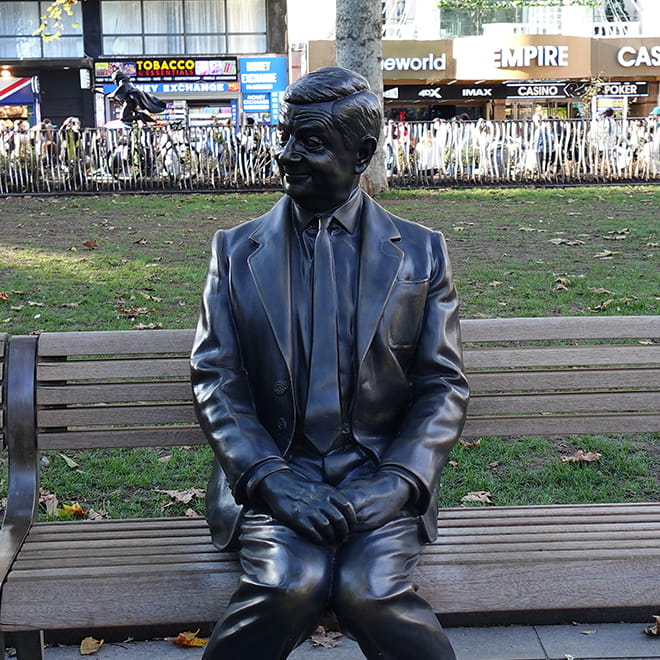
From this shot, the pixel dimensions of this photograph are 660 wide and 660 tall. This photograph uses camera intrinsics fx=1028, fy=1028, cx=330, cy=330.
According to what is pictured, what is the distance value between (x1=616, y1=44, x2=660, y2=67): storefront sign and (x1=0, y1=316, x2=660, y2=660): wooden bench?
32.9 m

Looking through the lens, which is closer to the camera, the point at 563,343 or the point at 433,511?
the point at 433,511

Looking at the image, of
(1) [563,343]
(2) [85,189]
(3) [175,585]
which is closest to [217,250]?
(3) [175,585]

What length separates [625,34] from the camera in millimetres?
35750

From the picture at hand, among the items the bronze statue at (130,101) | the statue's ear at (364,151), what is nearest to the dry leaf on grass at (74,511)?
the statue's ear at (364,151)

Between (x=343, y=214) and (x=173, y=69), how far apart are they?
3468cm

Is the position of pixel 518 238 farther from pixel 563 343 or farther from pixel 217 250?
pixel 217 250

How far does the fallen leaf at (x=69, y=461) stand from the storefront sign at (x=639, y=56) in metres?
32.7

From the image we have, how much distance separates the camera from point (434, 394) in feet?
10.0

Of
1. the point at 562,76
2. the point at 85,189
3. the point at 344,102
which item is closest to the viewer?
the point at 344,102

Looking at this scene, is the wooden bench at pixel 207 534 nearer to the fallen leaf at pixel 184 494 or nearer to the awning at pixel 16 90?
the fallen leaf at pixel 184 494

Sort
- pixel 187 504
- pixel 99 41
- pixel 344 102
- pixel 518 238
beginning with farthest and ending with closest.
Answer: pixel 99 41 < pixel 518 238 < pixel 187 504 < pixel 344 102

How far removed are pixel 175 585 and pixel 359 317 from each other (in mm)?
932

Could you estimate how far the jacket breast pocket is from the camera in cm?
304

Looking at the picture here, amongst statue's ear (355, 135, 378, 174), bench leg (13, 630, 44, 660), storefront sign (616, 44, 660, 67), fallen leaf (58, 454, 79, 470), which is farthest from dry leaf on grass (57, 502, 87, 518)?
storefront sign (616, 44, 660, 67)
